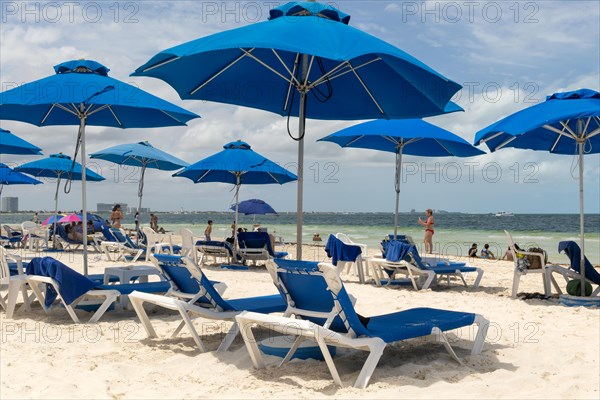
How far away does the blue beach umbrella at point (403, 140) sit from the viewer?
886 cm

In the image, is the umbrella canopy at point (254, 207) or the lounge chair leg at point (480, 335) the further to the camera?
the umbrella canopy at point (254, 207)

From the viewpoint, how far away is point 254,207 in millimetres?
16781

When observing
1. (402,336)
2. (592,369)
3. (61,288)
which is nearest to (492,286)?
(592,369)

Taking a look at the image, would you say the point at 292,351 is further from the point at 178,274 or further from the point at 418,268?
the point at 418,268

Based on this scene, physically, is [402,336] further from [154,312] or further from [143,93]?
[143,93]

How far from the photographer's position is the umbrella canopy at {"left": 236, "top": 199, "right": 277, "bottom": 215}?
53.9 ft

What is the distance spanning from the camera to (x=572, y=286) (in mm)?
7148

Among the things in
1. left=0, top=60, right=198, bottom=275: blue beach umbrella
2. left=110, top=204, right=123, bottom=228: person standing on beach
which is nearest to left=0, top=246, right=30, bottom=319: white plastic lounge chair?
left=0, top=60, right=198, bottom=275: blue beach umbrella

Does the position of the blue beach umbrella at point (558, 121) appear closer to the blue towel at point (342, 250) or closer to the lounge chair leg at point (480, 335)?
the blue towel at point (342, 250)

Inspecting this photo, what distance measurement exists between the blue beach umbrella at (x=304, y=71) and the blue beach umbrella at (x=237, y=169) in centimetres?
467

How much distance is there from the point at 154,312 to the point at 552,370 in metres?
3.87

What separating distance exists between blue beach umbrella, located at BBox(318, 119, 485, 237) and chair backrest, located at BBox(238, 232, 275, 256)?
221 cm

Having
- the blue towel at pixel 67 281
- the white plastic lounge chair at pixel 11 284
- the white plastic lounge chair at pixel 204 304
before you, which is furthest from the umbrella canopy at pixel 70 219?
the white plastic lounge chair at pixel 204 304

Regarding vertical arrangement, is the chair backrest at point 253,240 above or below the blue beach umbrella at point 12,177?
below
